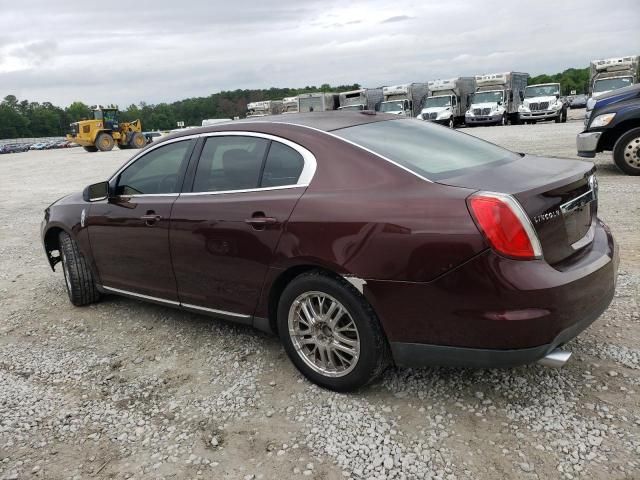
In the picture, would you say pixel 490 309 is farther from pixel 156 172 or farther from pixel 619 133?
pixel 619 133

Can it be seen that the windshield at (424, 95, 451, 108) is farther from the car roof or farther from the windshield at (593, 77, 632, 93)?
the car roof

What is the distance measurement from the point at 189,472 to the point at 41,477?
2.39ft

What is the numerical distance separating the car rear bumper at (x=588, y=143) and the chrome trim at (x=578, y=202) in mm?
6448

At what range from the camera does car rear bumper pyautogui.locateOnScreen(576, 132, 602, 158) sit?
28.9 feet

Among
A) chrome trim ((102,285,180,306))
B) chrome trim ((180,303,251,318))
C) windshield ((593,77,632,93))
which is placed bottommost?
chrome trim ((102,285,180,306))

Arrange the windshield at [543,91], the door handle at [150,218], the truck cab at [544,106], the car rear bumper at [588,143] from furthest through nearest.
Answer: the windshield at [543,91] < the truck cab at [544,106] < the car rear bumper at [588,143] < the door handle at [150,218]

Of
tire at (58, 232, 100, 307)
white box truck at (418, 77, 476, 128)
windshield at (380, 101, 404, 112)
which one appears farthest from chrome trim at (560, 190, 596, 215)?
windshield at (380, 101, 404, 112)

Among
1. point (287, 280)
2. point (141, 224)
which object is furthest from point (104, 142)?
point (287, 280)

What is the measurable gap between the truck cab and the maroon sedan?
27.2 meters

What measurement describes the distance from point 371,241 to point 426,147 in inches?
34.6

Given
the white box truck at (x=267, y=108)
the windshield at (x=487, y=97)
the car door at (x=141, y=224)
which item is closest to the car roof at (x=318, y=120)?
the car door at (x=141, y=224)

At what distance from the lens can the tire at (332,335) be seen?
2869 mm

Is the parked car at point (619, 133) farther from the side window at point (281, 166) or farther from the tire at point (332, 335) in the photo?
the tire at point (332, 335)

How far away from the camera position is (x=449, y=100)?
30.8 m
